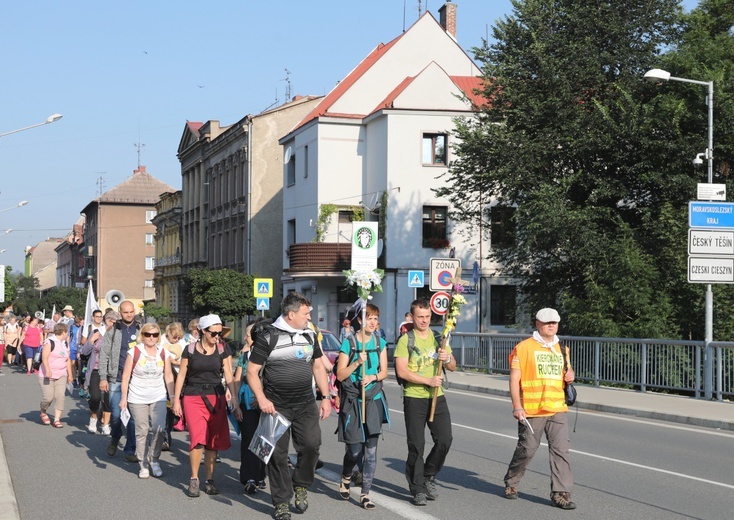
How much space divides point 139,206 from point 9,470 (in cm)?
10008

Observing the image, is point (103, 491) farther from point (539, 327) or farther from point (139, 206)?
point (139, 206)

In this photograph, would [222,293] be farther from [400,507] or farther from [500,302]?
[400,507]

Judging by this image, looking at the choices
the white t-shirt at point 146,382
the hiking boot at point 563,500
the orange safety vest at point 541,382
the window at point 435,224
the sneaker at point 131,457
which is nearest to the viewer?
the hiking boot at point 563,500

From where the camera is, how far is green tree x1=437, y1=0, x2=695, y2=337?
1078 inches

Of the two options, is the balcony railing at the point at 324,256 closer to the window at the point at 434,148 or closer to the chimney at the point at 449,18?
the window at the point at 434,148

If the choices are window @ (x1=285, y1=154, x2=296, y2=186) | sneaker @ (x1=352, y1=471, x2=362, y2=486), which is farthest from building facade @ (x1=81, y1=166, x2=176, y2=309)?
sneaker @ (x1=352, y1=471, x2=362, y2=486)

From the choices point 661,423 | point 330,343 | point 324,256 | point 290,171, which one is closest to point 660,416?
point 661,423

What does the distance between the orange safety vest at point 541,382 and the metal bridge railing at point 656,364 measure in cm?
1157

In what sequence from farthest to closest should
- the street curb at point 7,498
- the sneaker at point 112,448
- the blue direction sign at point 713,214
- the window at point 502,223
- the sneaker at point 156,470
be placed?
the window at point 502,223
the blue direction sign at point 713,214
the sneaker at point 112,448
the sneaker at point 156,470
the street curb at point 7,498

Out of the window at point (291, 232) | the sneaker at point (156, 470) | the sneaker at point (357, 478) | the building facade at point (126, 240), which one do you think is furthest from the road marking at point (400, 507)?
the building facade at point (126, 240)

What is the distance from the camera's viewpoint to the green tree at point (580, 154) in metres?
27.4

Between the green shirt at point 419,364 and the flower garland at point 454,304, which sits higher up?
the flower garland at point 454,304

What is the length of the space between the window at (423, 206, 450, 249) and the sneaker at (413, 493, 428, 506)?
36192 mm

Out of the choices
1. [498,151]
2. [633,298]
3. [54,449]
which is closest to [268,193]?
[498,151]
